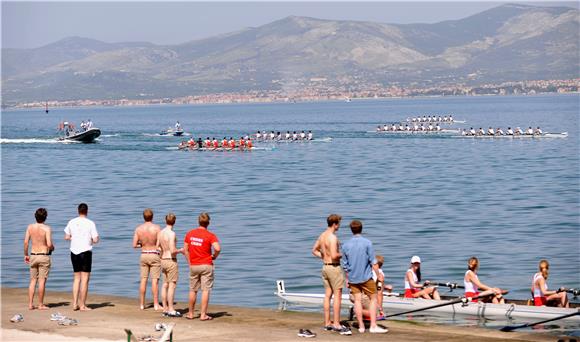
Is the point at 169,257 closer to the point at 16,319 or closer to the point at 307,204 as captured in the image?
the point at 16,319

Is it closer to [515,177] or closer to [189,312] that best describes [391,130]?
[515,177]

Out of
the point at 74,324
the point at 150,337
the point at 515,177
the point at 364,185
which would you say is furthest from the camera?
Result: the point at 515,177

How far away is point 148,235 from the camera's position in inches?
920

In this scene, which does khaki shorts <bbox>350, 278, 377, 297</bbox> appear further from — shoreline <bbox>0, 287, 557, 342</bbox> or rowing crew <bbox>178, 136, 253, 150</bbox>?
rowing crew <bbox>178, 136, 253, 150</bbox>

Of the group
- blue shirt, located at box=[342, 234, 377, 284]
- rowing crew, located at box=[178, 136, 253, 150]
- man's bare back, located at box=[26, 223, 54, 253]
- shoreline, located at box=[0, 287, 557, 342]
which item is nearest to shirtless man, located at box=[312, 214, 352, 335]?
blue shirt, located at box=[342, 234, 377, 284]

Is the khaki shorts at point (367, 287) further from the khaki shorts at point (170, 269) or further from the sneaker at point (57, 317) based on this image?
the sneaker at point (57, 317)

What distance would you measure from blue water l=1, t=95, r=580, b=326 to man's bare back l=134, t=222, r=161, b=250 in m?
8.53

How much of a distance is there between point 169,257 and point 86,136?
11097 cm

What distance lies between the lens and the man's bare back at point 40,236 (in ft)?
75.9

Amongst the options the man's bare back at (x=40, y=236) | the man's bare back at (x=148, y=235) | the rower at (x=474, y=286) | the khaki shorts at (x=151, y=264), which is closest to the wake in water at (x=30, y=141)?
the man's bare back at (x=40, y=236)

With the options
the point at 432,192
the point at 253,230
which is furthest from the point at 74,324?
the point at 432,192

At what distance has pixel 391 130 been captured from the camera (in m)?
154

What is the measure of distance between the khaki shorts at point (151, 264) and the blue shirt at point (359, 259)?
4502 mm

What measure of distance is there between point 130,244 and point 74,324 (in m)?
21.9
